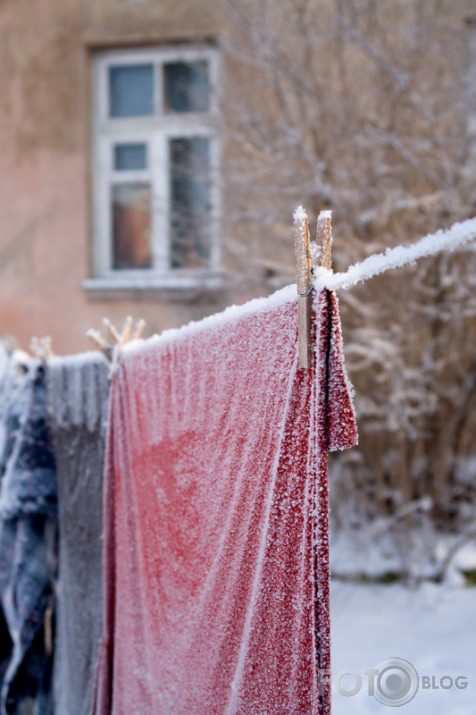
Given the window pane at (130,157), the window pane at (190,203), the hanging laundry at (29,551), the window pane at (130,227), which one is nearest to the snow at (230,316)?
the hanging laundry at (29,551)

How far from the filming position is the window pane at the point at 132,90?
6645 millimetres

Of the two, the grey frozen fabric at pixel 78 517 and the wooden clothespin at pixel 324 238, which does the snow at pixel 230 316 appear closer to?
the wooden clothespin at pixel 324 238

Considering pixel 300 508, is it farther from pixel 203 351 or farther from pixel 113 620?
pixel 113 620

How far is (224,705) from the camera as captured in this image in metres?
1.72

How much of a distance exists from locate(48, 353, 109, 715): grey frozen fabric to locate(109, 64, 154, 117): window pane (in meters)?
4.38

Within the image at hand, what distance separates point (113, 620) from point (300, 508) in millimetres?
1118

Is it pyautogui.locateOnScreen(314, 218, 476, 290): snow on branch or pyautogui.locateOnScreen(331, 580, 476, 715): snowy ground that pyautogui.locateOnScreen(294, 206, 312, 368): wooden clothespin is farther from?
pyautogui.locateOnScreen(331, 580, 476, 715): snowy ground

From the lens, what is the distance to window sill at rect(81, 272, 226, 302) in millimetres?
5889

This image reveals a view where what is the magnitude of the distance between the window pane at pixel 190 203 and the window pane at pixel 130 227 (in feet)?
1.10

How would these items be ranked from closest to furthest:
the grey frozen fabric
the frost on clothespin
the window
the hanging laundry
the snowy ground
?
the frost on clothespin, the grey frozen fabric, the hanging laundry, the snowy ground, the window

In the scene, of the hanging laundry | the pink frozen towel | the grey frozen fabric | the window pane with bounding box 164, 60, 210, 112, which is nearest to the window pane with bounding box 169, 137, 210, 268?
the window pane with bounding box 164, 60, 210, 112

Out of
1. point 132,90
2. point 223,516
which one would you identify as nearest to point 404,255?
point 223,516

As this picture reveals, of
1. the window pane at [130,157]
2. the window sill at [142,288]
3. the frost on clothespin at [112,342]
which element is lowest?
the frost on clothespin at [112,342]

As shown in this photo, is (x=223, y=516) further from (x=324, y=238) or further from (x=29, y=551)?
(x=29, y=551)
